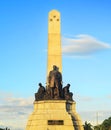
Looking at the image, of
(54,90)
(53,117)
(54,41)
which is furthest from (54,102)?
(54,41)

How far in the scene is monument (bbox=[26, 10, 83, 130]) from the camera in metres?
34.5

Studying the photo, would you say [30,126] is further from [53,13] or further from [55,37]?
[53,13]

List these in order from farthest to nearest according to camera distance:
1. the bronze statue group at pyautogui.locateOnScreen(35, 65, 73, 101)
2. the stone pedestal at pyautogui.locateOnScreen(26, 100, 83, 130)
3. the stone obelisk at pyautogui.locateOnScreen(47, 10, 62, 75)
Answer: the stone obelisk at pyautogui.locateOnScreen(47, 10, 62, 75)
the bronze statue group at pyautogui.locateOnScreen(35, 65, 73, 101)
the stone pedestal at pyautogui.locateOnScreen(26, 100, 83, 130)

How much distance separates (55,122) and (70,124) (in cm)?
128

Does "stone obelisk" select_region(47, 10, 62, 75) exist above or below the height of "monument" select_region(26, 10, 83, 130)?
above

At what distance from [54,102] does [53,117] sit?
142cm

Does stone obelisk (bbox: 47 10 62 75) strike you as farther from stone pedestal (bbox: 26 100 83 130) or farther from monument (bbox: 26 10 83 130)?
stone pedestal (bbox: 26 100 83 130)

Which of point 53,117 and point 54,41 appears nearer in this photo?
point 53,117

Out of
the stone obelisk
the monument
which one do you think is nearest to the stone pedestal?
the monument

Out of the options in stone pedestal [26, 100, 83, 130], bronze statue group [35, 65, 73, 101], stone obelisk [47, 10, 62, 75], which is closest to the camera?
stone pedestal [26, 100, 83, 130]

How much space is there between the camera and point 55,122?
34531 mm

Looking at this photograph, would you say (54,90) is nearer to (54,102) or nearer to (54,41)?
(54,102)

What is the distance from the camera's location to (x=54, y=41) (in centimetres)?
3812

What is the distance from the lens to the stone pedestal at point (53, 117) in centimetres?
3444
